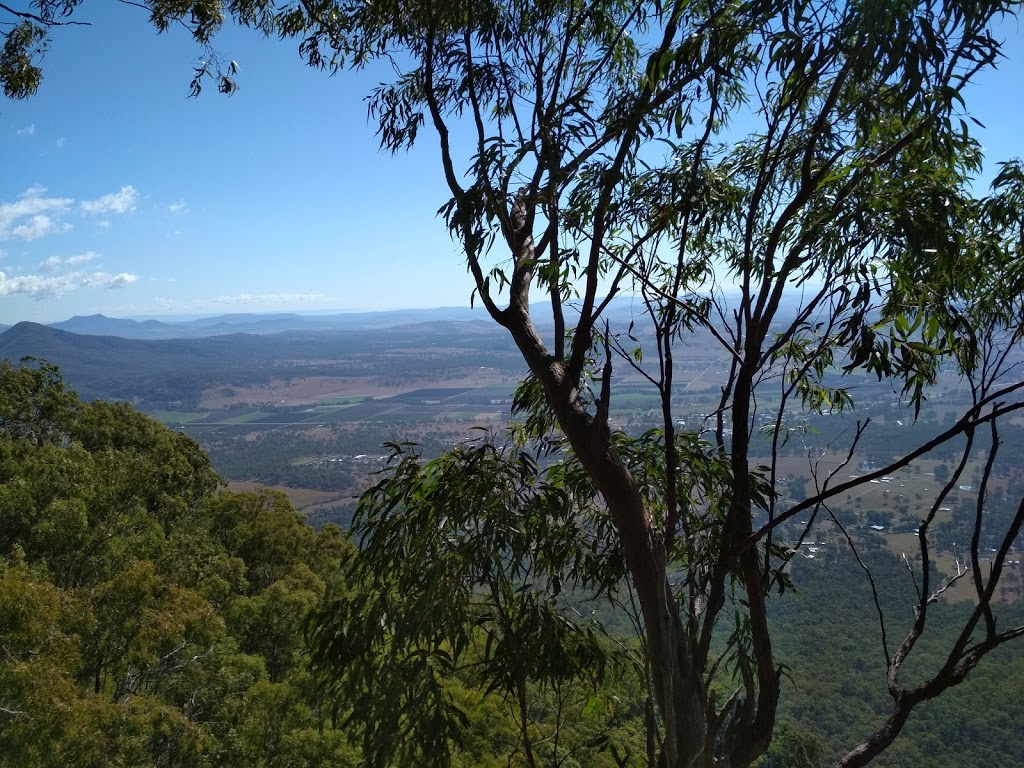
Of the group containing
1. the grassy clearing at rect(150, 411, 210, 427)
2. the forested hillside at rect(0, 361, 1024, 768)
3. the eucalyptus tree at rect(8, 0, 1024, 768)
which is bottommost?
the grassy clearing at rect(150, 411, 210, 427)

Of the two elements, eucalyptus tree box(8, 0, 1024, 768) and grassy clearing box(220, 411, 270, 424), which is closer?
eucalyptus tree box(8, 0, 1024, 768)

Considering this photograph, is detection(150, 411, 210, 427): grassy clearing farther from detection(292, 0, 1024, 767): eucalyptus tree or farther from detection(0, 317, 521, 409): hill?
detection(292, 0, 1024, 767): eucalyptus tree

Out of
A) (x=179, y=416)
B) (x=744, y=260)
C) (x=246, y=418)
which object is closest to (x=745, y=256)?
(x=744, y=260)

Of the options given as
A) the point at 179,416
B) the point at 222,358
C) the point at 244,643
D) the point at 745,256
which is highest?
the point at 745,256

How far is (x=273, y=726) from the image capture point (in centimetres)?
475

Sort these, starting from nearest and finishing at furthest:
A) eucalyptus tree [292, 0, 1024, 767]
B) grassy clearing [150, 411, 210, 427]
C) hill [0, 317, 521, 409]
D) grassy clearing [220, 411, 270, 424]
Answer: eucalyptus tree [292, 0, 1024, 767], grassy clearing [220, 411, 270, 424], grassy clearing [150, 411, 210, 427], hill [0, 317, 521, 409]

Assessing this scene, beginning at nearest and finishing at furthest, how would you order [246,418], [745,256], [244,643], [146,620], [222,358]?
[745,256]
[146,620]
[244,643]
[246,418]
[222,358]

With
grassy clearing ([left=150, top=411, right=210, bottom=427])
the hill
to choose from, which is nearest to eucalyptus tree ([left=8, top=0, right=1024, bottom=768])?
the hill

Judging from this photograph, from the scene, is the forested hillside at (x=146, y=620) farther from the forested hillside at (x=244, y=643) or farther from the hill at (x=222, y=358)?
the hill at (x=222, y=358)

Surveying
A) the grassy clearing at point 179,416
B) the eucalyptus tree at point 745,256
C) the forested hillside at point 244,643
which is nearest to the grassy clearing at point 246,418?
the grassy clearing at point 179,416

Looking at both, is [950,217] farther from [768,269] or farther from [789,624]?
[789,624]

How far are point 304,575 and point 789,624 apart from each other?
7296 millimetres

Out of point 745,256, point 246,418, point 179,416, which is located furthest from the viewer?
point 179,416

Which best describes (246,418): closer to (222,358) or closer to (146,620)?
(222,358)
